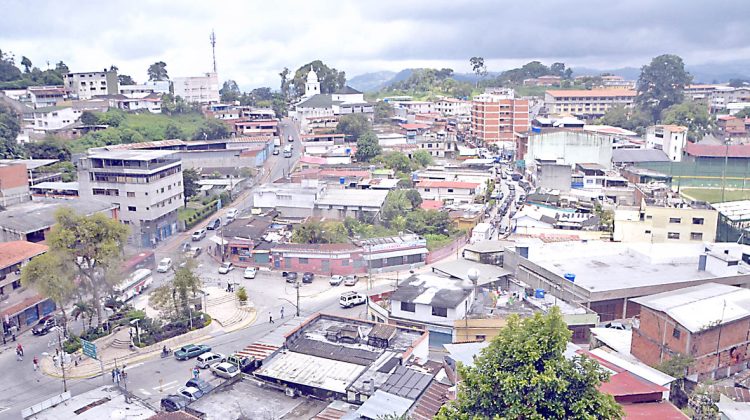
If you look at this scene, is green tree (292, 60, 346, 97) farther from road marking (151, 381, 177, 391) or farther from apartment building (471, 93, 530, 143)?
road marking (151, 381, 177, 391)

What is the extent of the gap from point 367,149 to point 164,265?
24773mm

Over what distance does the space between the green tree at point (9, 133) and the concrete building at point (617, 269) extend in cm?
3811

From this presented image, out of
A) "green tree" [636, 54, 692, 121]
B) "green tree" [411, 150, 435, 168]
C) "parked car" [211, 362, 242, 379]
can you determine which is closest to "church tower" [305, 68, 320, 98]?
"green tree" [411, 150, 435, 168]

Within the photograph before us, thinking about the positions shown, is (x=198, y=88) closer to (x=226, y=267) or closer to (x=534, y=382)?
(x=226, y=267)

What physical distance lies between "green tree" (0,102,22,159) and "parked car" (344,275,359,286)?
1185 inches

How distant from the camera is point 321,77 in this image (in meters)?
84.8

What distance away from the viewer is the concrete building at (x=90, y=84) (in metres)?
67.2

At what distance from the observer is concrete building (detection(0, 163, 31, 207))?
104 feet

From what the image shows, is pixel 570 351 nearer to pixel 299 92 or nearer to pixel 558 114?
pixel 558 114

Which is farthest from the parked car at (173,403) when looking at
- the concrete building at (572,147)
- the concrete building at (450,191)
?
the concrete building at (572,147)

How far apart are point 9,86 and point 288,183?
41.5 meters

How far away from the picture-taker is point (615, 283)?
23.6m

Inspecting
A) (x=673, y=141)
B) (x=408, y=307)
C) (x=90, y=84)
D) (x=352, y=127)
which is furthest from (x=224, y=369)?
(x=90, y=84)

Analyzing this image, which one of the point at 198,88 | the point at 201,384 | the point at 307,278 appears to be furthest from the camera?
the point at 198,88
